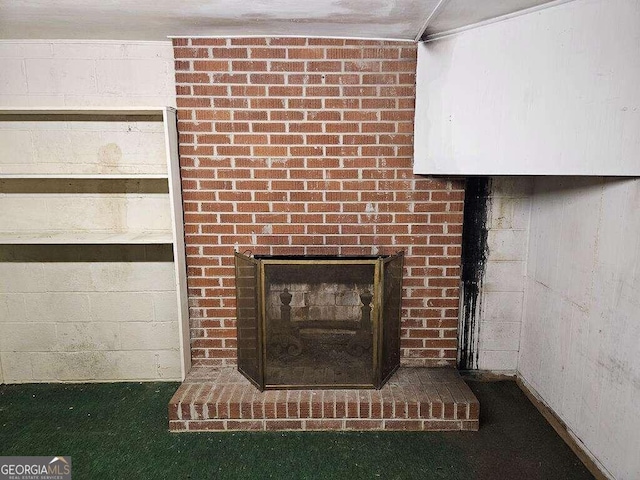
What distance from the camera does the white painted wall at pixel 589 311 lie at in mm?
1756

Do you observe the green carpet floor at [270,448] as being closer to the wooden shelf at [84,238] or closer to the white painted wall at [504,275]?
the white painted wall at [504,275]

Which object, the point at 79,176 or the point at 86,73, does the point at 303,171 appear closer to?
the point at 79,176

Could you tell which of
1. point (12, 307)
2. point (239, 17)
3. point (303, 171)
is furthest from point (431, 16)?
point (12, 307)

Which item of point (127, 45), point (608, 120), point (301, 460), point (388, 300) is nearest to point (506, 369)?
point (388, 300)

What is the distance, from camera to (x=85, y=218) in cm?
260

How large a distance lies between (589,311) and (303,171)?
1678mm

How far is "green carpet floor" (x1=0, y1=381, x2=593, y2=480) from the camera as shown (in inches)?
79.2

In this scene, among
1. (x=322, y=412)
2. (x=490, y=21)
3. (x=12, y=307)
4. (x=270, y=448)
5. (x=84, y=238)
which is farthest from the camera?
(x=12, y=307)

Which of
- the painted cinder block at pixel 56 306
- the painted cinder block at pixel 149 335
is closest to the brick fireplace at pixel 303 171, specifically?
the painted cinder block at pixel 149 335

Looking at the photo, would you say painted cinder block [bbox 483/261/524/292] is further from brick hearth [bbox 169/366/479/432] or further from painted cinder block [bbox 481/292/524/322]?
brick hearth [bbox 169/366/479/432]

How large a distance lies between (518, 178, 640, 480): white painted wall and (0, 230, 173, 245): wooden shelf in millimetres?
2220

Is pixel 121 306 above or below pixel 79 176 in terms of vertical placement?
below

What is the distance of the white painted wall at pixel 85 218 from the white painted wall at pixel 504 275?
208cm

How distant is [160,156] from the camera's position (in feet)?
8.35
